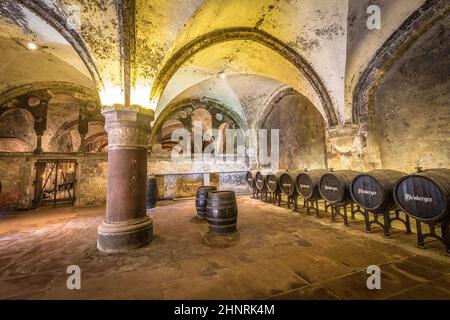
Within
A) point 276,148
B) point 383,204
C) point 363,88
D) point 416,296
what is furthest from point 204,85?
point 416,296

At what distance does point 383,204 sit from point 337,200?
88 centimetres

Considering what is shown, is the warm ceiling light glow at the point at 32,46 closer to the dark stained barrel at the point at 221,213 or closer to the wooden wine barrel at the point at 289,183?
the dark stained barrel at the point at 221,213

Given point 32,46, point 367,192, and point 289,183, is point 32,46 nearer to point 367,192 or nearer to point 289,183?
point 289,183

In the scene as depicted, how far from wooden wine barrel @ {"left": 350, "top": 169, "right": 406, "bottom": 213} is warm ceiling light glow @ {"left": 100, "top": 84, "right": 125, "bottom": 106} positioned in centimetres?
465

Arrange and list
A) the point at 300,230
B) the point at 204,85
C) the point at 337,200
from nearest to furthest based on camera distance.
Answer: the point at 300,230 → the point at 337,200 → the point at 204,85

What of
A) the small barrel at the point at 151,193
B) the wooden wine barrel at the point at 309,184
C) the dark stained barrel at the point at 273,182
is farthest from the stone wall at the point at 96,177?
the wooden wine barrel at the point at 309,184

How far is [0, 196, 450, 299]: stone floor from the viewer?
2072mm

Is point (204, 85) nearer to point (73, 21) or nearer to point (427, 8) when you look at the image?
point (73, 21)

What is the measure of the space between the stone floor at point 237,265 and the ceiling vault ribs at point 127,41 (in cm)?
269

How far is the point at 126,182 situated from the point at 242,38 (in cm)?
447

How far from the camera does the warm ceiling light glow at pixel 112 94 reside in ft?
11.7

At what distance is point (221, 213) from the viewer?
3.77 meters

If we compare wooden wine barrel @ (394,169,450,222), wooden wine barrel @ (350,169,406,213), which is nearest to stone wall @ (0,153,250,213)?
wooden wine barrel @ (350,169,406,213)

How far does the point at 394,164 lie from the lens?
4.95 m
